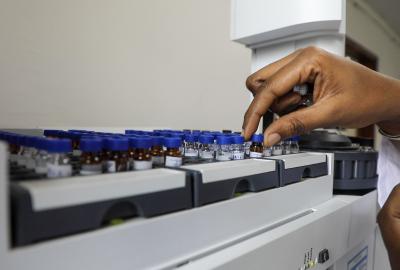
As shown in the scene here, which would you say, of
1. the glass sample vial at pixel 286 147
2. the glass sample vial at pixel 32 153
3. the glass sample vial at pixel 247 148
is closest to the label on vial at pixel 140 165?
the glass sample vial at pixel 32 153

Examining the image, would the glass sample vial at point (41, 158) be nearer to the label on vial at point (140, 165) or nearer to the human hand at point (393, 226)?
the label on vial at point (140, 165)

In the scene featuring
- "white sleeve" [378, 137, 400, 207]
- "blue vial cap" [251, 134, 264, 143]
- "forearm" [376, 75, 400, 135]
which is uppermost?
"forearm" [376, 75, 400, 135]

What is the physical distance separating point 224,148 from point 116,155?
0.18m

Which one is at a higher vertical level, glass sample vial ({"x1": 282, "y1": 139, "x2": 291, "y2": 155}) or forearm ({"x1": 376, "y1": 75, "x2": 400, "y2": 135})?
forearm ({"x1": 376, "y1": 75, "x2": 400, "y2": 135})

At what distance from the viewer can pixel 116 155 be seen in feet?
1.12

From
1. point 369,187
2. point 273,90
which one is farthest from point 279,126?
point 369,187

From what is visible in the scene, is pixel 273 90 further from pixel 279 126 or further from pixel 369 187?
pixel 369 187

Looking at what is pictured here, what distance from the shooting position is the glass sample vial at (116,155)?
0.33 meters

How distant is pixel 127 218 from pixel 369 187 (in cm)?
58

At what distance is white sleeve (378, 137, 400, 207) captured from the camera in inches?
27.3

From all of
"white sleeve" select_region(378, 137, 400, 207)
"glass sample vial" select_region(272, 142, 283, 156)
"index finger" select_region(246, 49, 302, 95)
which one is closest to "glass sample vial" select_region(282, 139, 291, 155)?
"glass sample vial" select_region(272, 142, 283, 156)

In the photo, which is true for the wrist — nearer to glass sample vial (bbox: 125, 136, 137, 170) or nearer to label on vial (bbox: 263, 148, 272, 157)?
label on vial (bbox: 263, 148, 272, 157)

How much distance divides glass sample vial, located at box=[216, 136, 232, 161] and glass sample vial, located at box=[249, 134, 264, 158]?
0.19ft

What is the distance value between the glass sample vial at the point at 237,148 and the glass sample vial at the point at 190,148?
58mm
